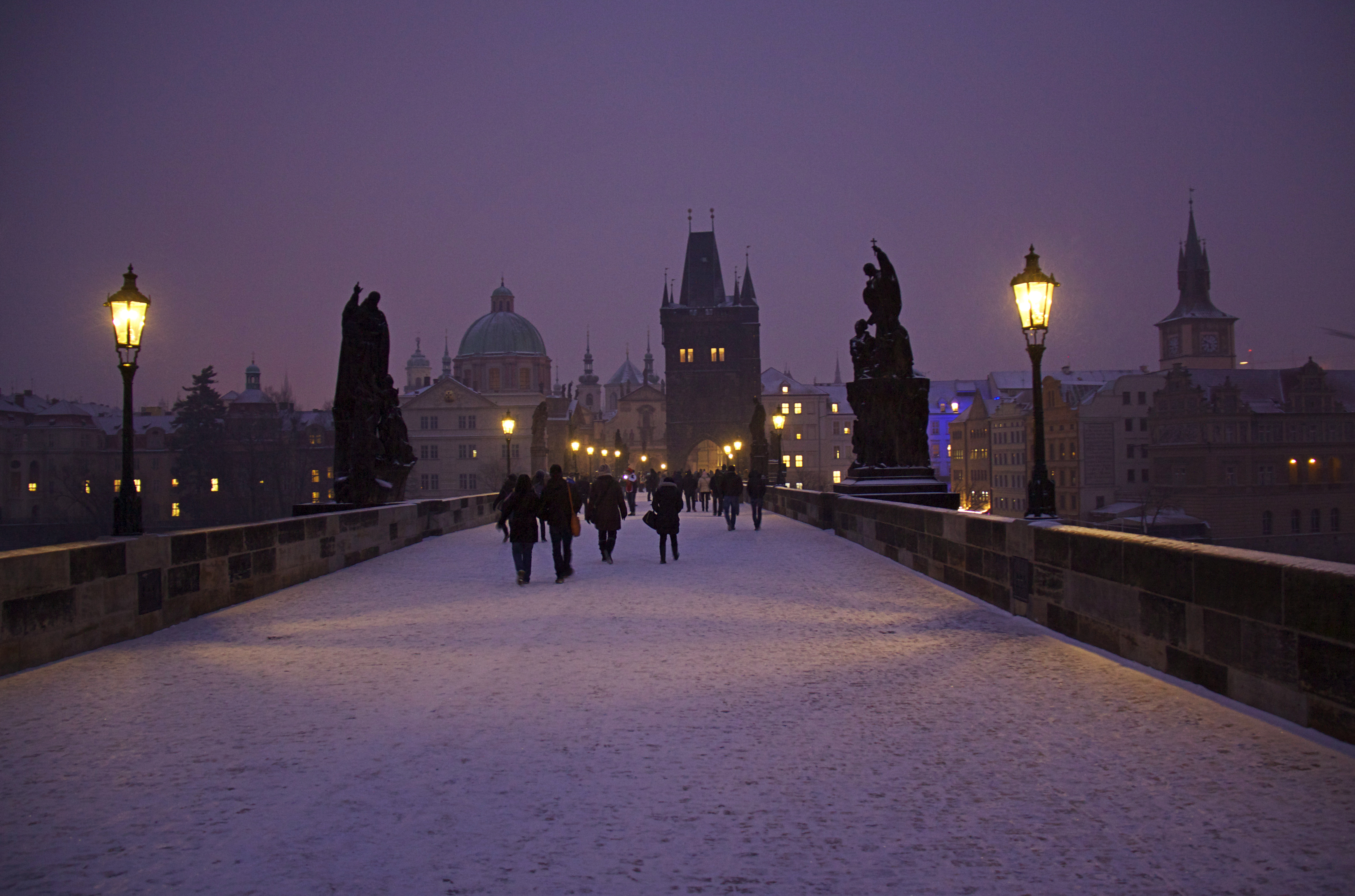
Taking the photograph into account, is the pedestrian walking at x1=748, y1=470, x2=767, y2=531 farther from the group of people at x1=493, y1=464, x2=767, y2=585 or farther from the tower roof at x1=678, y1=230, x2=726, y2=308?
the tower roof at x1=678, y1=230, x2=726, y2=308

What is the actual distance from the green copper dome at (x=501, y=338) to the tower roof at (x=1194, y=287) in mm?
70348

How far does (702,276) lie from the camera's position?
117m

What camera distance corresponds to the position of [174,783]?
4.80 m

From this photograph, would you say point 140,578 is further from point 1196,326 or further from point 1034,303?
point 1196,326

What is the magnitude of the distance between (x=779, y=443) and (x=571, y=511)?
2953 centimetres

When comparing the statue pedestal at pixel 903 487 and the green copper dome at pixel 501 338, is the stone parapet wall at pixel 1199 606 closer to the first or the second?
the statue pedestal at pixel 903 487

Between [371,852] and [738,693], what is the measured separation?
9.98 ft

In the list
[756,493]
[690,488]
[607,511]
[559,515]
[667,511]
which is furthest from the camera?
[690,488]

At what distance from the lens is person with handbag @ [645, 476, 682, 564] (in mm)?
15891

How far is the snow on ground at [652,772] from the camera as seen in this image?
3766mm

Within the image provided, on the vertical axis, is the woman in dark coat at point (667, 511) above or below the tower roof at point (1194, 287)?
below

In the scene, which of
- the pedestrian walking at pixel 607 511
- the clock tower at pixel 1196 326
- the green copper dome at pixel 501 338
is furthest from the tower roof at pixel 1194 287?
the pedestrian walking at pixel 607 511

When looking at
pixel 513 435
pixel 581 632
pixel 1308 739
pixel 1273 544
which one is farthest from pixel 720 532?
pixel 513 435

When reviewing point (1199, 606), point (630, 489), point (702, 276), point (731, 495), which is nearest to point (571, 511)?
point (1199, 606)
